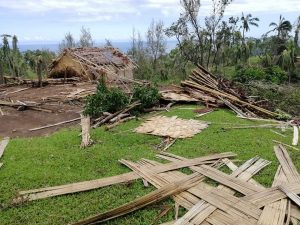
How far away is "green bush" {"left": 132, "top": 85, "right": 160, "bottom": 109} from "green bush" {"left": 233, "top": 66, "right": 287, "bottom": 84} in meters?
10.1

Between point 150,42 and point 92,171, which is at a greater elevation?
point 150,42

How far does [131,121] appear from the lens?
1119 cm

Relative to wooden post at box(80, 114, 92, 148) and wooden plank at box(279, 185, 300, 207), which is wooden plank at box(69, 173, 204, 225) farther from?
wooden post at box(80, 114, 92, 148)

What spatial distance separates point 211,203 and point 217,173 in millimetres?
1184

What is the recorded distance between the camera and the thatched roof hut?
2036 centimetres

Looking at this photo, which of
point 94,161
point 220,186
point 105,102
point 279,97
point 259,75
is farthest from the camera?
point 259,75

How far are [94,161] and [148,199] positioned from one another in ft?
7.67

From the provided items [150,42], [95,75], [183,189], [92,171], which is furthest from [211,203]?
[150,42]

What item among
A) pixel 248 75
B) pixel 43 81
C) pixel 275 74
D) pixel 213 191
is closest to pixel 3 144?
pixel 213 191

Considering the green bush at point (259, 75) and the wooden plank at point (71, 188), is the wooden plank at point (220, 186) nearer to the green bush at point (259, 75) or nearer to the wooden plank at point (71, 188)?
the wooden plank at point (71, 188)

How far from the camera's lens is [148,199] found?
5.73 meters

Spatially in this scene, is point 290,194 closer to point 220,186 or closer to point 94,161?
point 220,186

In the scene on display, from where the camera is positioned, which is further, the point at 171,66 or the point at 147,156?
the point at 171,66

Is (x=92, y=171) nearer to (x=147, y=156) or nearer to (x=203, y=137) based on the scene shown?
(x=147, y=156)
